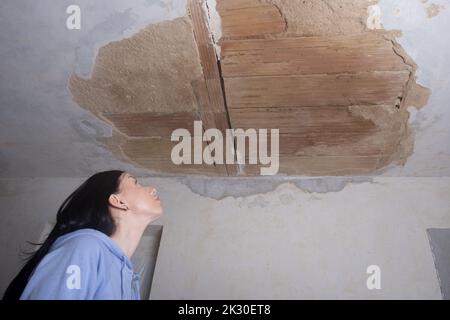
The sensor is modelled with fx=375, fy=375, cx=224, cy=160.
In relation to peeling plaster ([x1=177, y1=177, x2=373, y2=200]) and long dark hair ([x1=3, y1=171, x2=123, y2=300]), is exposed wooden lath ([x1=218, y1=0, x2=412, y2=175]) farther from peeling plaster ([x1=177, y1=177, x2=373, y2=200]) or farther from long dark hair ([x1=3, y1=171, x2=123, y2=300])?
long dark hair ([x1=3, y1=171, x2=123, y2=300])

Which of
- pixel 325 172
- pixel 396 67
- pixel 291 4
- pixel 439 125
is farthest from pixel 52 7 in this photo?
pixel 439 125

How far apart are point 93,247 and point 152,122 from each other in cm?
107

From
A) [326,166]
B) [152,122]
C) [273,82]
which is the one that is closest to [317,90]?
[273,82]

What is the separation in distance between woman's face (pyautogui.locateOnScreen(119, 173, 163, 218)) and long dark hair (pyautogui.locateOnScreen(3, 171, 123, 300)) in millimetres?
48

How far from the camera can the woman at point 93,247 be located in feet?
4.39

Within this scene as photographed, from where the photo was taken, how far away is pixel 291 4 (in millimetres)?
1625

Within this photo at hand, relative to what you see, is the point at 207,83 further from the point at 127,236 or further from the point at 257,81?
the point at 127,236

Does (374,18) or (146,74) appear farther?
(146,74)

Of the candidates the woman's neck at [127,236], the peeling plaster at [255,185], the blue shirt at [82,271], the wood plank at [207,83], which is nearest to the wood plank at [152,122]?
the wood plank at [207,83]

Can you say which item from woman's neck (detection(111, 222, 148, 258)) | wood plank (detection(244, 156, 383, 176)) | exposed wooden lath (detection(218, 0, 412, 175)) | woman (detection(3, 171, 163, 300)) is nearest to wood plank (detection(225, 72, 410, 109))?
exposed wooden lath (detection(218, 0, 412, 175))

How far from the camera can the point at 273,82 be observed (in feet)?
6.60

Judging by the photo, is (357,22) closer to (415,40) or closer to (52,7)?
(415,40)

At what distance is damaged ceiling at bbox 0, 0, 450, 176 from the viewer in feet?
5.59

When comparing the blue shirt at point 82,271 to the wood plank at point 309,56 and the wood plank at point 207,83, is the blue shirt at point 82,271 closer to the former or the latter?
the wood plank at point 207,83
